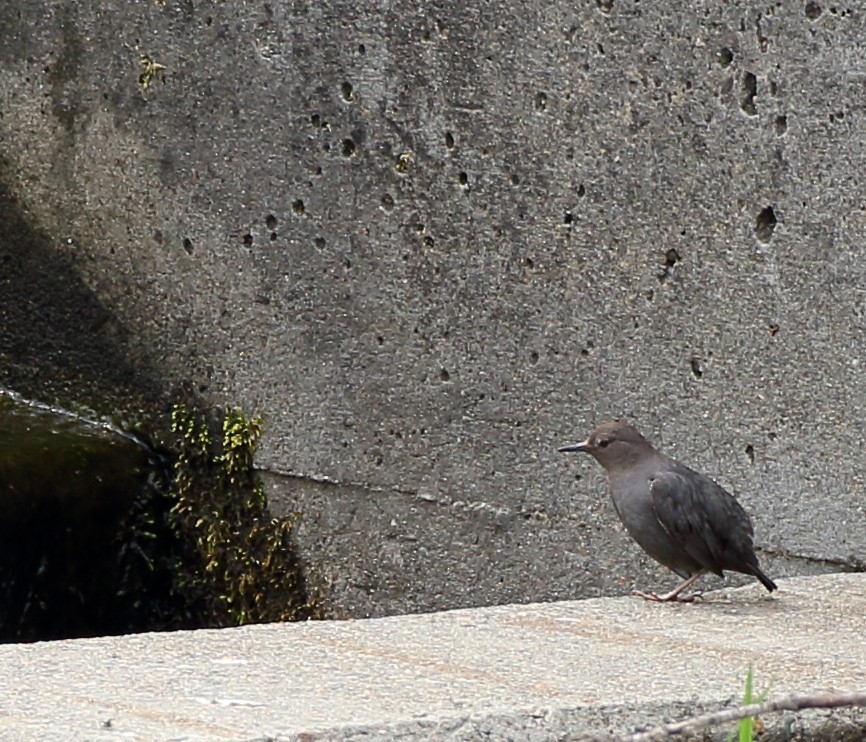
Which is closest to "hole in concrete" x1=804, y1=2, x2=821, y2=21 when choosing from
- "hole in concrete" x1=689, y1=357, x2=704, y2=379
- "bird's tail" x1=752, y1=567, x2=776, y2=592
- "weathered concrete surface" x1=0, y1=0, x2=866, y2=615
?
"weathered concrete surface" x1=0, y1=0, x2=866, y2=615

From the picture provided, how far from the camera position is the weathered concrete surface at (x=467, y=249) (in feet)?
15.3

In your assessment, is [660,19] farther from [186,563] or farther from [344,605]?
[186,563]

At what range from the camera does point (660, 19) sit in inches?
188

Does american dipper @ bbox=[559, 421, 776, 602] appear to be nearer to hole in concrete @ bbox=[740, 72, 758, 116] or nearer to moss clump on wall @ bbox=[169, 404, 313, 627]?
hole in concrete @ bbox=[740, 72, 758, 116]

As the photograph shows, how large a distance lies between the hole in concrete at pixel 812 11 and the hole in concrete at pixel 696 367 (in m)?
0.96

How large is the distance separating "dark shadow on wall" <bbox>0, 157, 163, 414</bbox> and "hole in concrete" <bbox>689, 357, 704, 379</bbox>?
216cm

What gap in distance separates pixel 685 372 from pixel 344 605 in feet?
5.23

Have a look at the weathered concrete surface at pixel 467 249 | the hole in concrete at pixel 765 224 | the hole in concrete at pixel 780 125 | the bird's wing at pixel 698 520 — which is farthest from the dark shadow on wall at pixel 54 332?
the bird's wing at pixel 698 520

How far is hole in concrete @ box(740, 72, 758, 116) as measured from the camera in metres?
4.64

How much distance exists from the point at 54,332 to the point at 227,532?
972 mm

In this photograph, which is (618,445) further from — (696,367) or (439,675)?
(439,675)

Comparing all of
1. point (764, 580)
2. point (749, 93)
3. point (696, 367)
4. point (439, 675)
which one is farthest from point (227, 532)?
point (439, 675)

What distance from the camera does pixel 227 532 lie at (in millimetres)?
6137

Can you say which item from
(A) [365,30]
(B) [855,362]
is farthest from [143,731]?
(A) [365,30]
